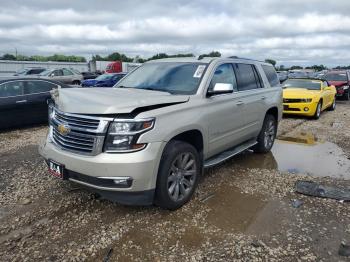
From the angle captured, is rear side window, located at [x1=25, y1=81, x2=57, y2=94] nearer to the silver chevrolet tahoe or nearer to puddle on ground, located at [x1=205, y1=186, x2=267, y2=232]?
the silver chevrolet tahoe

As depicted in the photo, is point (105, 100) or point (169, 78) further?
point (169, 78)

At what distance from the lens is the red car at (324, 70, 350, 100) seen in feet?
63.3

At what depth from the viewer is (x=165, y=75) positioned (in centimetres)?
505

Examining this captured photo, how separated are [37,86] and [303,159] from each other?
7447 millimetres

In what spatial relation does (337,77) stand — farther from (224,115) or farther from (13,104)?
(13,104)

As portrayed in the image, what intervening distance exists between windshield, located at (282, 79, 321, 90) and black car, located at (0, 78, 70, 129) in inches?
349

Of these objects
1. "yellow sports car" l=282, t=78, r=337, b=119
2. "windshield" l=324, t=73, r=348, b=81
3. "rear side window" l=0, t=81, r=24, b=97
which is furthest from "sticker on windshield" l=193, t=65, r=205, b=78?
"windshield" l=324, t=73, r=348, b=81

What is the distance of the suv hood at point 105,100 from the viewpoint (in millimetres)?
3580

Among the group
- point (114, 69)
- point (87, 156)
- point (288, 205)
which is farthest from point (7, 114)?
point (114, 69)

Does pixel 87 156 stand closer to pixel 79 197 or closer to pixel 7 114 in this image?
pixel 79 197

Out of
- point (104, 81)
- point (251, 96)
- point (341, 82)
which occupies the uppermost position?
point (251, 96)

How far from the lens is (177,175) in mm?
4121

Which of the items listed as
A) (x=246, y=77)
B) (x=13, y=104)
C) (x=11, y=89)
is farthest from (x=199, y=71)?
(x=11, y=89)

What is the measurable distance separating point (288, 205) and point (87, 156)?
2698 mm
